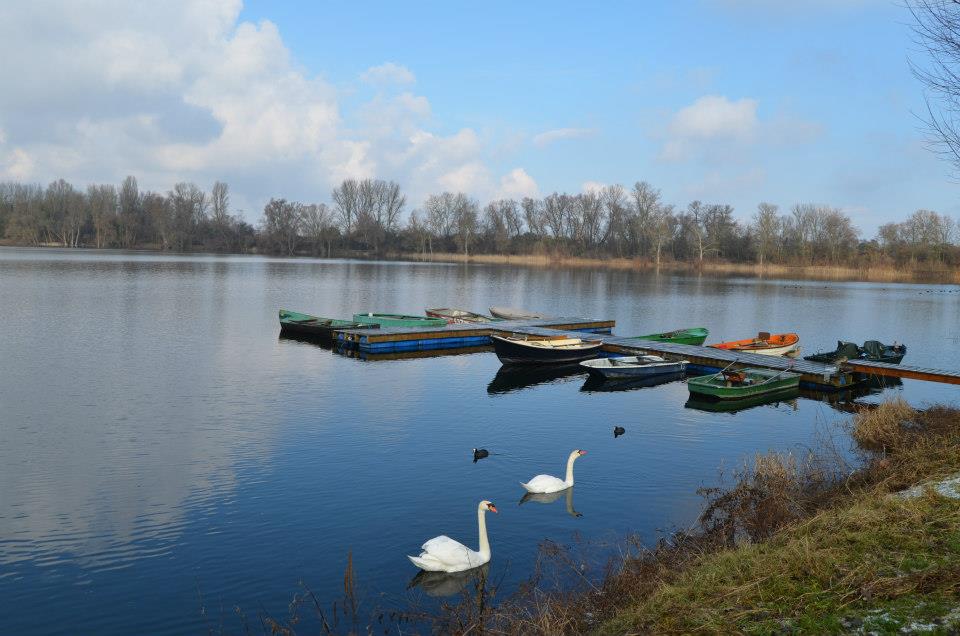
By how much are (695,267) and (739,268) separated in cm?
857

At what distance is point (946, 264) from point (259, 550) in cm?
10196

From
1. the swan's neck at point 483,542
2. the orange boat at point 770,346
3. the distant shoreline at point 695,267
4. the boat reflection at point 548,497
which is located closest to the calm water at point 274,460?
the boat reflection at point 548,497

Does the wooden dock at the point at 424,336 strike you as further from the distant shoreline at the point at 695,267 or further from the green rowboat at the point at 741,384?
the distant shoreline at the point at 695,267

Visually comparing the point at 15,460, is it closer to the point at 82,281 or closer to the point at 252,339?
the point at 252,339

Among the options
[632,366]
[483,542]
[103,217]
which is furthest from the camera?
[103,217]

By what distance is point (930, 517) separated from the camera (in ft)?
26.5

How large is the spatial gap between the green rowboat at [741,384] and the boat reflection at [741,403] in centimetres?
14

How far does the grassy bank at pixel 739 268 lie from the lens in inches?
3514

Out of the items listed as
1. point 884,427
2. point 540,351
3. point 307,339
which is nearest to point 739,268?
point 307,339

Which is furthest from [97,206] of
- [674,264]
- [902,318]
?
[902,318]

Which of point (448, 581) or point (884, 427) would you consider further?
point (884, 427)

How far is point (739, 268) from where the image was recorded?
328 ft

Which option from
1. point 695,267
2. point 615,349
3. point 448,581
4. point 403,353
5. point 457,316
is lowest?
point 448,581

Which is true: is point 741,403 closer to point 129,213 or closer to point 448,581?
point 448,581
